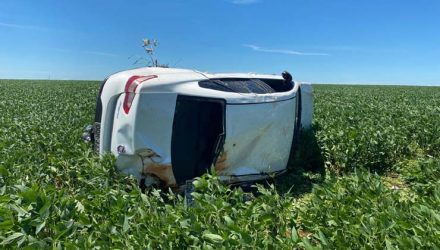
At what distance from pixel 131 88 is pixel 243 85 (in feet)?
4.93

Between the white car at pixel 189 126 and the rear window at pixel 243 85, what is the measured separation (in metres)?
0.01

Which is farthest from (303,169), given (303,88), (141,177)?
(141,177)

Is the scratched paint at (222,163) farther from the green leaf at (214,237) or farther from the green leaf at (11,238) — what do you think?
the green leaf at (11,238)

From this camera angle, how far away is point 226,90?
5133 millimetres

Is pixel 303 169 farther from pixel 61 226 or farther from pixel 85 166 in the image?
pixel 61 226

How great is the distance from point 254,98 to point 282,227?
7.50ft

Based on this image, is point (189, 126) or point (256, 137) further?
point (256, 137)

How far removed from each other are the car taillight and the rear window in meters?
0.70

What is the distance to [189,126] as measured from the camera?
4996 mm

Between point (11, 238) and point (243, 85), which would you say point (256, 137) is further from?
point (11, 238)

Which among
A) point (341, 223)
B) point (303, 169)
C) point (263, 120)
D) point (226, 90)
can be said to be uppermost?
point (226, 90)

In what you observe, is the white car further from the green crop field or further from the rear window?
the green crop field

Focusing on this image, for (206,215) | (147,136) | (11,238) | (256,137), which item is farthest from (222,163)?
(11,238)

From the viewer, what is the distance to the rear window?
5.15 meters
